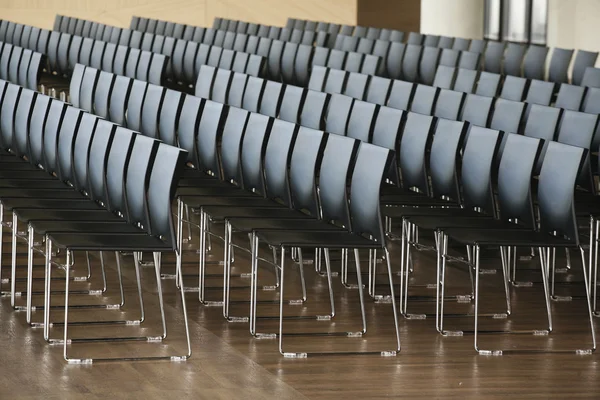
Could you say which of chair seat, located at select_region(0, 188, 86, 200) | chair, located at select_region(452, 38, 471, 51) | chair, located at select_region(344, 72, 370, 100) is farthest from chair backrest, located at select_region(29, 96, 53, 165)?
chair, located at select_region(452, 38, 471, 51)

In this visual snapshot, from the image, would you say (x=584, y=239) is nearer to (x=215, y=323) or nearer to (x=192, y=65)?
(x=215, y=323)

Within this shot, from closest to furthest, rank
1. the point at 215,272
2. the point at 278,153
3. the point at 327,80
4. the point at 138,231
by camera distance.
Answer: the point at 138,231 < the point at 278,153 < the point at 215,272 < the point at 327,80

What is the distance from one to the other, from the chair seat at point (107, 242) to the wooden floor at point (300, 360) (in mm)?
439

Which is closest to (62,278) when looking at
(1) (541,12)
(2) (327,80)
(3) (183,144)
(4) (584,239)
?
(3) (183,144)

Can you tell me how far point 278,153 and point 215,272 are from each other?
2.99 ft

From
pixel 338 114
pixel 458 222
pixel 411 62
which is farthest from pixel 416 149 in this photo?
pixel 411 62

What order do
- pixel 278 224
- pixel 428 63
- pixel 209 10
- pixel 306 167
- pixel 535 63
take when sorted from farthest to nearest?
1. pixel 209 10
2. pixel 535 63
3. pixel 428 63
4. pixel 306 167
5. pixel 278 224

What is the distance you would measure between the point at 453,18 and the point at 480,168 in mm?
10538

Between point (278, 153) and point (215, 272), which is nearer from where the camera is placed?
point (278, 153)

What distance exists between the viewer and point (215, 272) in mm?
6355

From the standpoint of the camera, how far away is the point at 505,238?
16.8ft

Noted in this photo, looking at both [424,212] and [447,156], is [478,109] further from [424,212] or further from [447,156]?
[424,212]

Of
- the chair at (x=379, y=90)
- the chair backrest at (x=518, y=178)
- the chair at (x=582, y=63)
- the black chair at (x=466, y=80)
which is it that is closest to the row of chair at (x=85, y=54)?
the chair at (x=379, y=90)

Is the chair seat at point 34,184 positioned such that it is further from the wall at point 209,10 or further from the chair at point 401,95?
the wall at point 209,10
